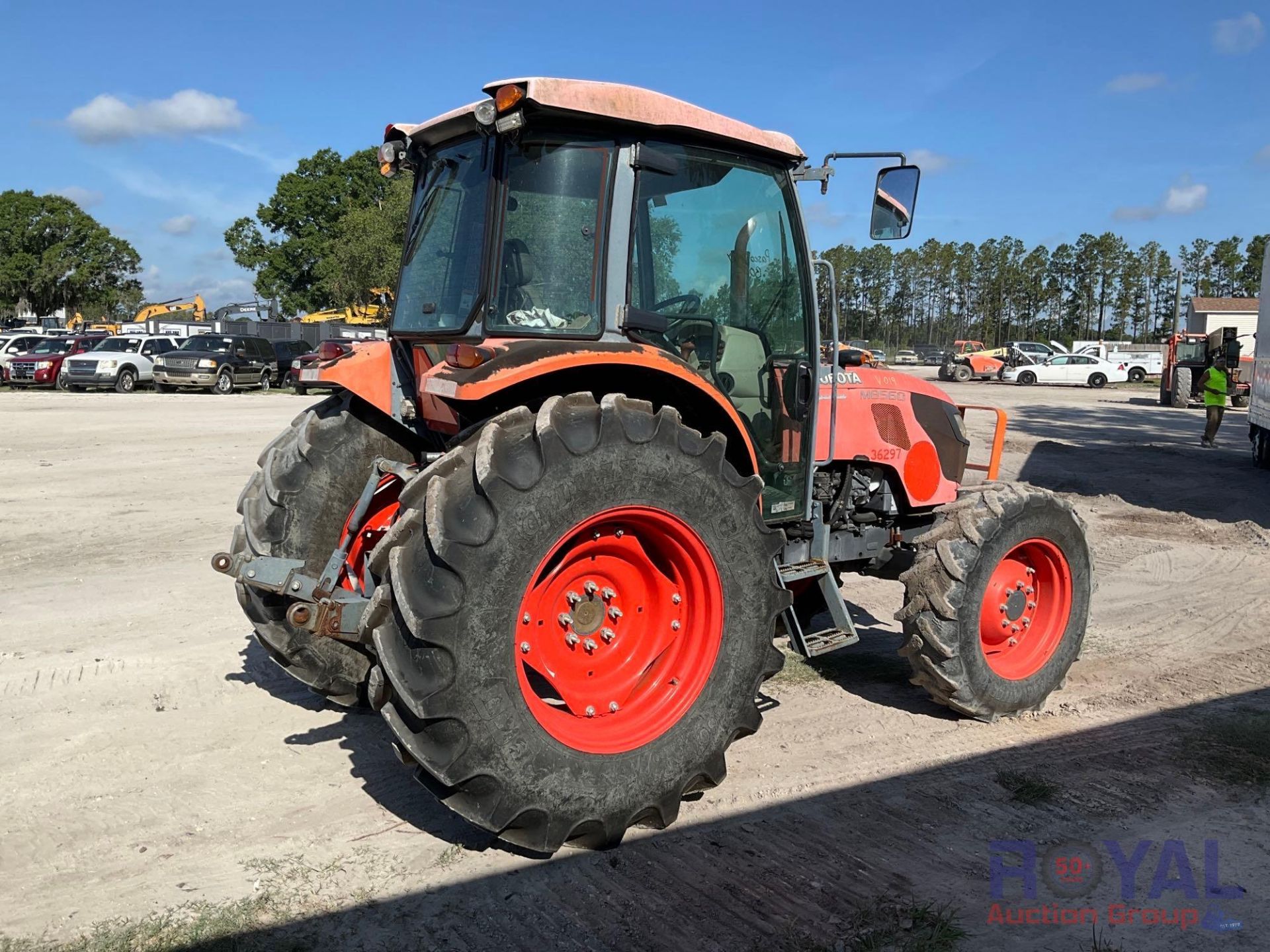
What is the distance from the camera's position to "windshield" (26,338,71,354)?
29641mm

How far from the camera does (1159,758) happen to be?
14.9ft

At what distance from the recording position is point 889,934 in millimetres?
3109

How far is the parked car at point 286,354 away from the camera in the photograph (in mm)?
31109

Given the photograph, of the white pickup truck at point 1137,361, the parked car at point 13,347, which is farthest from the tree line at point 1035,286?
the parked car at point 13,347

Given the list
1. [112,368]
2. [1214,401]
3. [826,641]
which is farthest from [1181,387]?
[112,368]

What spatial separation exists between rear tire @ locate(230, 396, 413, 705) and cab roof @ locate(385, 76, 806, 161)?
1.33 m

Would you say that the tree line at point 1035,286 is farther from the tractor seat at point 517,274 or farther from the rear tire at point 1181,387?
the tractor seat at point 517,274

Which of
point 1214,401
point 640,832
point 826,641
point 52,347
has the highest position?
point 1214,401

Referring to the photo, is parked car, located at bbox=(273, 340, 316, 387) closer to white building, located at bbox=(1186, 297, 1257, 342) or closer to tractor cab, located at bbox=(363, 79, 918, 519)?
tractor cab, located at bbox=(363, 79, 918, 519)

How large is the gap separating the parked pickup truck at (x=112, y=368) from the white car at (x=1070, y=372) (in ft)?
105

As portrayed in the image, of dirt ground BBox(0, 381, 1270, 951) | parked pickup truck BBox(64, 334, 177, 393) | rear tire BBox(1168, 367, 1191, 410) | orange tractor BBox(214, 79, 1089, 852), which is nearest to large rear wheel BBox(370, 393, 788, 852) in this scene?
orange tractor BBox(214, 79, 1089, 852)

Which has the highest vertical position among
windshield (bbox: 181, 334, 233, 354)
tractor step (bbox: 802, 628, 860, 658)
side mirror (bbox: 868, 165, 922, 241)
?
side mirror (bbox: 868, 165, 922, 241)

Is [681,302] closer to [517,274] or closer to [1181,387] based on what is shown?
[517,274]

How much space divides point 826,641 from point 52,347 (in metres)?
32.2
